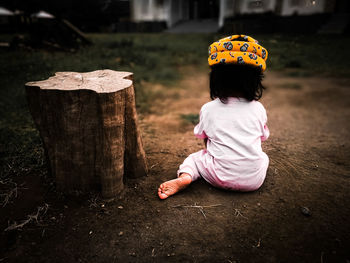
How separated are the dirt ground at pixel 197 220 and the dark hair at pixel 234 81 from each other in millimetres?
825

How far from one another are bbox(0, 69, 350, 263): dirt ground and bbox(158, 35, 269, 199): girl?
0.18 metres

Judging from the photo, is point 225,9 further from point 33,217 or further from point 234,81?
point 33,217

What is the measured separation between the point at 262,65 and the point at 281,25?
646 inches

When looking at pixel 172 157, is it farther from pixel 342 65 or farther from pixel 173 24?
pixel 173 24

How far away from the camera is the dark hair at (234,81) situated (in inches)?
67.6

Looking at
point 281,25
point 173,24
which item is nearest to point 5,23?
point 173,24

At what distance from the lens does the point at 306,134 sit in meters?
3.31

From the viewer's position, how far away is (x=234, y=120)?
5.94 ft

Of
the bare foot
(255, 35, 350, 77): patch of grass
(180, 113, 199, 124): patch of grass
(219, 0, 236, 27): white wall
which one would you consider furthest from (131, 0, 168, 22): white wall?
the bare foot

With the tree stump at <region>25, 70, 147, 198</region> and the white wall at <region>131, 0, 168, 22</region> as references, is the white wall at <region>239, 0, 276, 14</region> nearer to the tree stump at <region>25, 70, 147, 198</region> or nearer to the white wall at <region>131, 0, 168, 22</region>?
the white wall at <region>131, 0, 168, 22</region>

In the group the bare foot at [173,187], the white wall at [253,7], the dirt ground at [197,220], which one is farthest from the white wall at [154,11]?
the bare foot at [173,187]

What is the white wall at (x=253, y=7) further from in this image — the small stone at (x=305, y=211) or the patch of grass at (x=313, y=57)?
the small stone at (x=305, y=211)

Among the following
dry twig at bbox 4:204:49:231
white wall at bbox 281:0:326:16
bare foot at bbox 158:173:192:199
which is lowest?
dry twig at bbox 4:204:49:231

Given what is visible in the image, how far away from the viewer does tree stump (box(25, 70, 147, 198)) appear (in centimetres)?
170
